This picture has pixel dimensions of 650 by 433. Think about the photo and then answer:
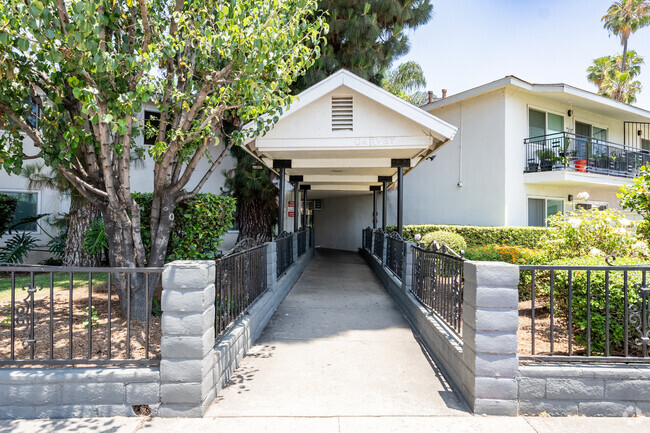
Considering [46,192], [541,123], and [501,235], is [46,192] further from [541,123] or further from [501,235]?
[541,123]

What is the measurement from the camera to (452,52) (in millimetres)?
14383

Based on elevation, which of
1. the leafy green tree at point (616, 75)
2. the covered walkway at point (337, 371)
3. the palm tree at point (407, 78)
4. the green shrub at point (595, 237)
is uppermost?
the palm tree at point (407, 78)

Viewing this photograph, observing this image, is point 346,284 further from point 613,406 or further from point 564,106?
point 564,106

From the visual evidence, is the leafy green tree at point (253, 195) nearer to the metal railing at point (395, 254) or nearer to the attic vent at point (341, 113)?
the metal railing at point (395, 254)

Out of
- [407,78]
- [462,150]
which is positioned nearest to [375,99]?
[462,150]

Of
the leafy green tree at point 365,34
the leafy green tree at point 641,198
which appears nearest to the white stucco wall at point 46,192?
the leafy green tree at point 365,34

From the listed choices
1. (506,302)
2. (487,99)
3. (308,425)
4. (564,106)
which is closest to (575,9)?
(487,99)

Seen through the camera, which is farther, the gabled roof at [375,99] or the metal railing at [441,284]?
the gabled roof at [375,99]

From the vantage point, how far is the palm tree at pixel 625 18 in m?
21.9

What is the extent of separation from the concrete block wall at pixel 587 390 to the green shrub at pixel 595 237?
7.78 ft

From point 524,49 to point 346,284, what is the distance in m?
9.62

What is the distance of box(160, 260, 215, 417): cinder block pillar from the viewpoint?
124 inches

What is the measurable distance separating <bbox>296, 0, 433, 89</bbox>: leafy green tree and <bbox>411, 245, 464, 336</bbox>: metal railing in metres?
7.70

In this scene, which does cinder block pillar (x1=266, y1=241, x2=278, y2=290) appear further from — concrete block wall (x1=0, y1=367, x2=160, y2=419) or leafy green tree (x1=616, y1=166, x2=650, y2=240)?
leafy green tree (x1=616, y1=166, x2=650, y2=240)
